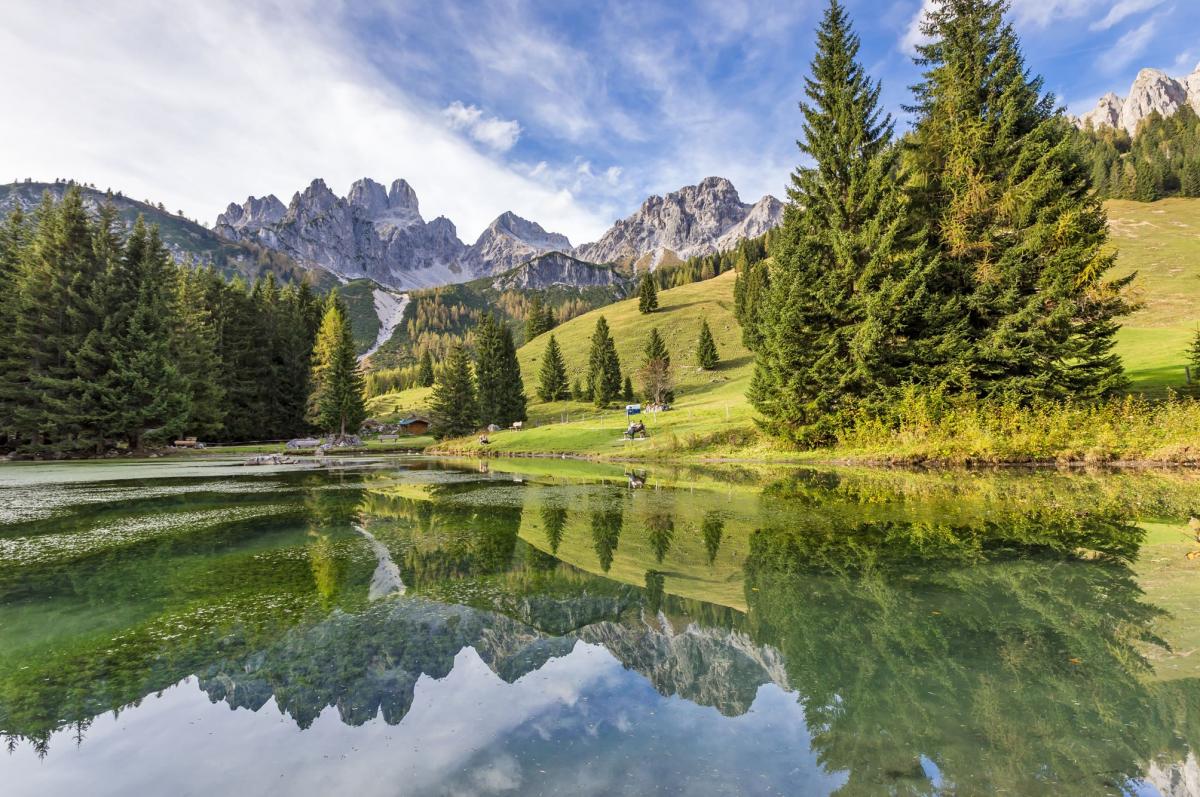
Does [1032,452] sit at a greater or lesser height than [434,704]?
lesser

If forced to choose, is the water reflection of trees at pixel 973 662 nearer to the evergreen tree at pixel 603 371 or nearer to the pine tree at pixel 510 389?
the pine tree at pixel 510 389

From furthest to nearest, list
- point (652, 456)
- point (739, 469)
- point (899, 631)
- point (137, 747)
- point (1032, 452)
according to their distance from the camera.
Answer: point (652, 456) < point (739, 469) < point (1032, 452) < point (899, 631) < point (137, 747)

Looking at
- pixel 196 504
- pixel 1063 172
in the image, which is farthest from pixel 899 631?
pixel 1063 172

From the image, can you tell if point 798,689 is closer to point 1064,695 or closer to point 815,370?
point 1064,695

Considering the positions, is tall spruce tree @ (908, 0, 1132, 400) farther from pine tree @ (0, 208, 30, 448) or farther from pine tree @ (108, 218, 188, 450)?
pine tree @ (0, 208, 30, 448)

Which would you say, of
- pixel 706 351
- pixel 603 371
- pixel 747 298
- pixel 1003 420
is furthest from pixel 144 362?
pixel 747 298

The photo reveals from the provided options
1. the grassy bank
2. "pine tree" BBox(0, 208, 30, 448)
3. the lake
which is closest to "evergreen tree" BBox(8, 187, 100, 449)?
"pine tree" BBox(0, 208, 30, 448)

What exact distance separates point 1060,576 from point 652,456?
2828 cm

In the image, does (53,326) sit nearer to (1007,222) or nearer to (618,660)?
(618,660)

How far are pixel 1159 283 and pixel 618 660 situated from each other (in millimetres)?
87242

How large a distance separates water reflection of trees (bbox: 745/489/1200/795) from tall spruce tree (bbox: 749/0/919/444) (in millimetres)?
18898

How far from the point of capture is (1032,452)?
2200 cm

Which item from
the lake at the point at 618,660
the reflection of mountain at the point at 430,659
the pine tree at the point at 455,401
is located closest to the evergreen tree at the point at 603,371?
the pine tree at the point at 455,401

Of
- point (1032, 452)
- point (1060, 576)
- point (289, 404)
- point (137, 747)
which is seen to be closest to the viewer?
point (137, 747)
